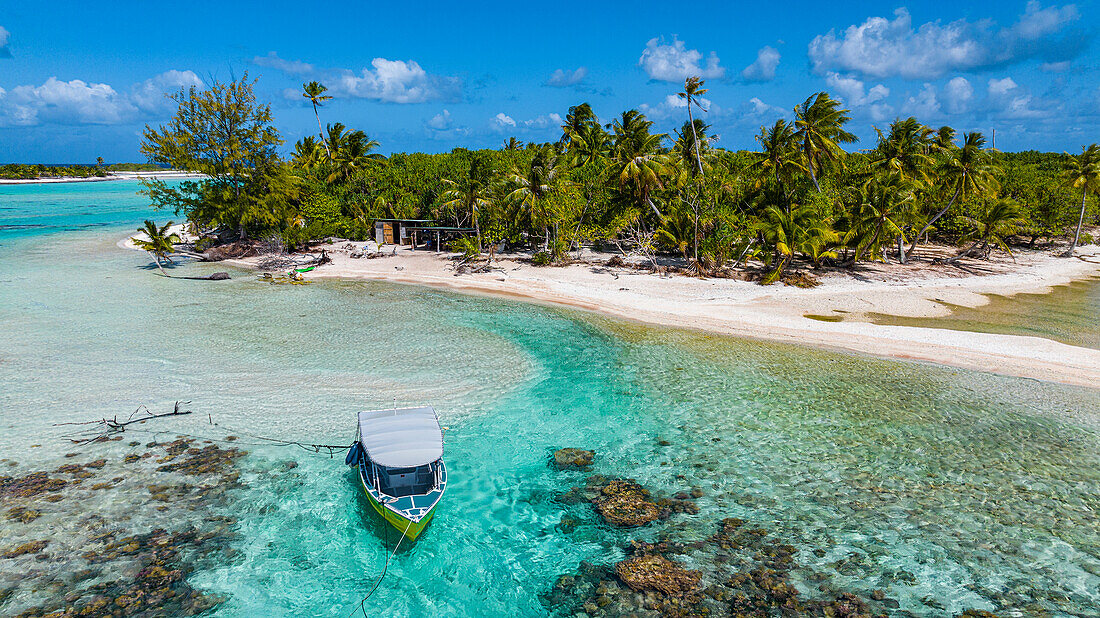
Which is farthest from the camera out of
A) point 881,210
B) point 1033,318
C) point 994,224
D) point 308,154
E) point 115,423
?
point 308,154

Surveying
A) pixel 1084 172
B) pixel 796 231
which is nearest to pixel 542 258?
pixel 796 231

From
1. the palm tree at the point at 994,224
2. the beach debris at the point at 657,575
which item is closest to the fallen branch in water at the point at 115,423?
the beach debris at the point at 657,575

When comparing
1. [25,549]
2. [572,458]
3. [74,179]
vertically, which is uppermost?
[74,179]

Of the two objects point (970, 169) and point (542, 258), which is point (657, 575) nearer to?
point (542, 258)

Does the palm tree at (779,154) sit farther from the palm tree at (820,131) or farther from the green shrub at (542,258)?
the green shrub at (542,258)

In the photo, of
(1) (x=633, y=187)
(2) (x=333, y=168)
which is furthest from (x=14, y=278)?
(1) (x=633, y=187)

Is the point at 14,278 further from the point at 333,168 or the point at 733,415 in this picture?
the point at 733,415
